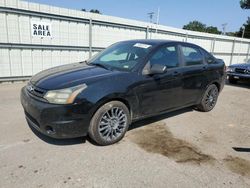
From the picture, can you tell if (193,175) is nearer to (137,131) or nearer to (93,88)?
(137,131)

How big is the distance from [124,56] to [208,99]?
8.27 feet

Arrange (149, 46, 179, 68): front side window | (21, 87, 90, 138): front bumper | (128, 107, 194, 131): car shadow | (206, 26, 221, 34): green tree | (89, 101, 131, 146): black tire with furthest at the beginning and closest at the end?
(206, 26, 221, 34): green tree, (128, 107, 194, 131): car shadow, (149, 46, 179, 68): front side window, (89, 101, 131, 146): black tire, (21, 87, 90, 138): front bumper

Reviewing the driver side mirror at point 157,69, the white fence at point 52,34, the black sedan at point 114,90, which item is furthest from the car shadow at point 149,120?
the white fence at point 52,34

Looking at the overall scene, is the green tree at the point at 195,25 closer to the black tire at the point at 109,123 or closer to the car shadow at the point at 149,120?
the car shadow at the point at 149,120

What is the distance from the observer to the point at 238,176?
111 inches

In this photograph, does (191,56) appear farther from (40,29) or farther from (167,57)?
(40,29)

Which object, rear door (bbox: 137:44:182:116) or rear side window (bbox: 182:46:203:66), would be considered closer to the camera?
rear door (bbox: 137:44:182:116)

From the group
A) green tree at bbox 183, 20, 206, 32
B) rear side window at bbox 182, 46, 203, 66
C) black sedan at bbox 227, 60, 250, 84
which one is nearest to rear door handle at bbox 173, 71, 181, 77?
rear side window at bbox 182, 46, 203, 66

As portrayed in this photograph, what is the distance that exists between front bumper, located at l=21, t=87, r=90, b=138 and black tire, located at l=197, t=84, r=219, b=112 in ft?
10.6

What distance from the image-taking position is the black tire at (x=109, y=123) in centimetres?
323

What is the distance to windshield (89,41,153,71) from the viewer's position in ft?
12.5

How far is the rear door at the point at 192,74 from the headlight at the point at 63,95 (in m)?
2.33

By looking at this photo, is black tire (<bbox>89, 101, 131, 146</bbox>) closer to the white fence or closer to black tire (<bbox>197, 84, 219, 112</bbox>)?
black tire (<bbox>197, 84, 219, 112</bbox>)

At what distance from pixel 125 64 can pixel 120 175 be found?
1.90 meters
